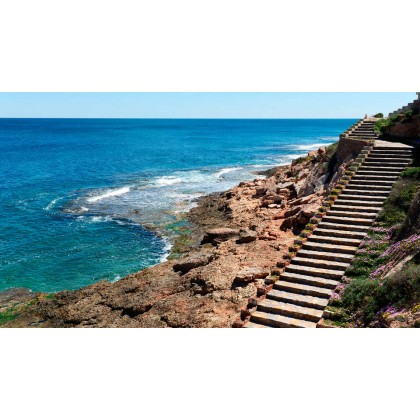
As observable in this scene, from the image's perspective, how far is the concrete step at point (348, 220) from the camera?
14664 millimetres

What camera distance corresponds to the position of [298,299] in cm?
1123

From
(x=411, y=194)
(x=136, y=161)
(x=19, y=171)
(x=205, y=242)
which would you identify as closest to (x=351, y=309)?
(x=411, y=194)

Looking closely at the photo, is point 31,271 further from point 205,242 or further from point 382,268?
point 382,268

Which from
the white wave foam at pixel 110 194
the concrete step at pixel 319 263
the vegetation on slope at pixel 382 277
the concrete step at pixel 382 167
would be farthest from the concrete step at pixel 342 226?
the white wave foam at pixel 110 194

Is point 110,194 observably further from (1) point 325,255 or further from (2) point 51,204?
(1) point 325,255

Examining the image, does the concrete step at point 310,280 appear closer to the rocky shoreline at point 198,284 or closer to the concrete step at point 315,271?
the concrete step at point 315,271

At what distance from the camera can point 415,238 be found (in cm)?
1119

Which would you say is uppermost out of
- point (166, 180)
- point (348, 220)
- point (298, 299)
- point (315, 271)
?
point (348, 220)

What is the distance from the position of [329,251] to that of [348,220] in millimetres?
2064

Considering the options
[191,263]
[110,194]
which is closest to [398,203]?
[191,263]

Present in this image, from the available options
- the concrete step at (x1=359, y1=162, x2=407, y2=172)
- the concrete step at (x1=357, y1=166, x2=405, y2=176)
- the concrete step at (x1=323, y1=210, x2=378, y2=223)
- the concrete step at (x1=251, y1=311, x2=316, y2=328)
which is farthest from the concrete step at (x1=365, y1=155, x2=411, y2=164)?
the concrete step at (x1=251, y1=311, x2=316, y2=328)

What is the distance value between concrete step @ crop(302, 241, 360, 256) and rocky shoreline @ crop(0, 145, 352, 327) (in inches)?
56.9

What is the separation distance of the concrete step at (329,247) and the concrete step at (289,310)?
9.78 feet

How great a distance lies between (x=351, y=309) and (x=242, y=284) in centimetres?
568
